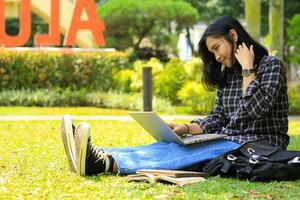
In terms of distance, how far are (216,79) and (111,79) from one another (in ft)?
36.4

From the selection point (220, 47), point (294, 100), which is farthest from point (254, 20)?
point (220, 47)

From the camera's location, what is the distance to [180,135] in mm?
5715

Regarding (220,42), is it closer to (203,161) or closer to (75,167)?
(203,161)

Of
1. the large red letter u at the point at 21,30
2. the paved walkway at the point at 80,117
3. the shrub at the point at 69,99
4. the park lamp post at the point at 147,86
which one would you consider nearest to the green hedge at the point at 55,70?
the shrub at the point at 69,99

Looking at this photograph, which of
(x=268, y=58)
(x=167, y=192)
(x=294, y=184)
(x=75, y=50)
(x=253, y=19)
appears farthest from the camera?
(x=75, y=50)

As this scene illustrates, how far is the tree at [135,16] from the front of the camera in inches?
918

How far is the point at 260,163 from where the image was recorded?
5105mm

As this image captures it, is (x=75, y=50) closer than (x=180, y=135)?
No

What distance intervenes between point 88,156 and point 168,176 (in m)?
0.59

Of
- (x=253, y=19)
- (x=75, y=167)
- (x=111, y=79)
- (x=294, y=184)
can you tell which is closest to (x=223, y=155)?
(x=294, y=184)

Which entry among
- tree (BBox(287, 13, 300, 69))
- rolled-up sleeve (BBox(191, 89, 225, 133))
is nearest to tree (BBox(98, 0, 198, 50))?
tree (BBox(287, 13, 300, 69))

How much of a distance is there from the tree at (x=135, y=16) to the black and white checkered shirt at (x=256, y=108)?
17654mm

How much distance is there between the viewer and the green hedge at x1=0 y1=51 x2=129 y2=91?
15781 mm

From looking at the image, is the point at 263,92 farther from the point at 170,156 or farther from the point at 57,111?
the point at 57,111
